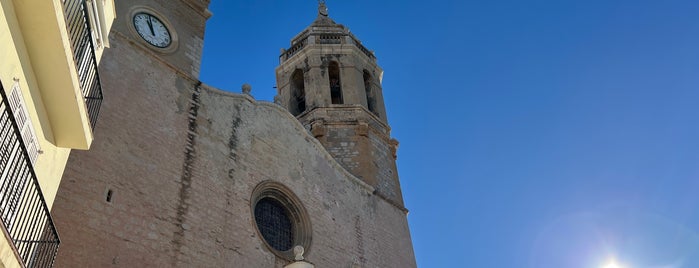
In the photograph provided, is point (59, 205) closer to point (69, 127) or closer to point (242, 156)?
point (69, 127)

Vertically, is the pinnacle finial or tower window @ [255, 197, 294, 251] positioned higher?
the pinnacle finial

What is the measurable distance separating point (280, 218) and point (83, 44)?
5572 mm

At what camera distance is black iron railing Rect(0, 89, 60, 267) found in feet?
12.8

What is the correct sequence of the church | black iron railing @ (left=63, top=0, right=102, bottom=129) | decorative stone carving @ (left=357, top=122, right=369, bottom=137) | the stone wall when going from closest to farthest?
black iron railing @ (left=63, top=0, right=102, bottom=129)
the stone wall
the church
decorative stone carving @ (left=357, top=122, right=369, bottom=137)

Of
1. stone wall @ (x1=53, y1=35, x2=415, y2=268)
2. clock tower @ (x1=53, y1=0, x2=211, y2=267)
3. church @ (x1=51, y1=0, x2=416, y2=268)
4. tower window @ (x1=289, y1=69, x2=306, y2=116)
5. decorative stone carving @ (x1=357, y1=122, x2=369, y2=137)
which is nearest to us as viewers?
clock tower @ (x1=53, y1=0, x2=211, y2=267)

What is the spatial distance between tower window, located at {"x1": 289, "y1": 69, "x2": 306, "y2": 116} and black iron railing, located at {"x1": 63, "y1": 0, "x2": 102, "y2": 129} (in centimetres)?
1024

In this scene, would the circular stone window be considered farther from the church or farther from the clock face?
the clock face

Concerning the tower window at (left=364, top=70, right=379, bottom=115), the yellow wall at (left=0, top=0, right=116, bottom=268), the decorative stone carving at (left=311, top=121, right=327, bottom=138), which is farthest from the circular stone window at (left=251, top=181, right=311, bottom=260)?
the tower window at (left=364, top=70, right=379, bottom=115)

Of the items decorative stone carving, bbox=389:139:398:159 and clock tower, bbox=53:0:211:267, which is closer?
clock tower, bbox=53:0:211:267

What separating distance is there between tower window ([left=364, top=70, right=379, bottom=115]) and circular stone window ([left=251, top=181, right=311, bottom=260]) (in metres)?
6.33

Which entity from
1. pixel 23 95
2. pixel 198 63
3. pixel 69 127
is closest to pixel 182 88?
pixel 198 63

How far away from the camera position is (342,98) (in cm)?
1566

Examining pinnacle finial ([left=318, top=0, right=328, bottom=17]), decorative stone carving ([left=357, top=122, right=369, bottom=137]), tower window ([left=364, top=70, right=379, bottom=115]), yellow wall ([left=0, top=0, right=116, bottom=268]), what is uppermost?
pinnacle finial ([left=318, top=0, right=328, bottom=17])

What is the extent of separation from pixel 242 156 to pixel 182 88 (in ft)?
5.16
